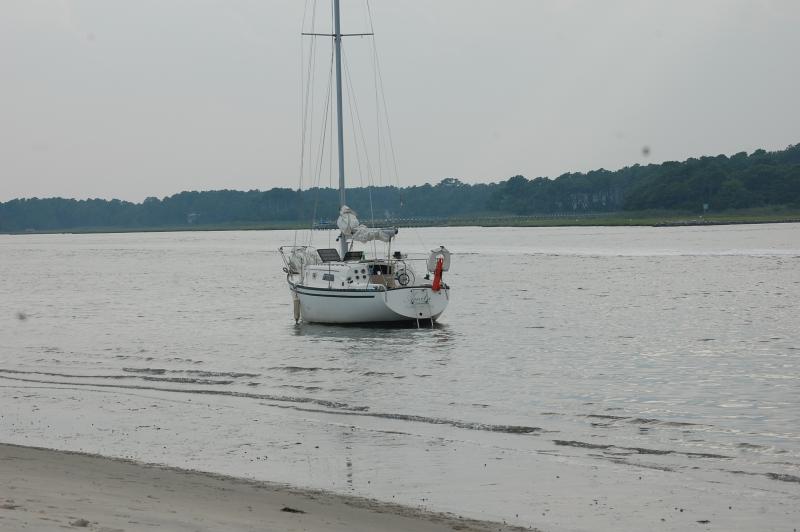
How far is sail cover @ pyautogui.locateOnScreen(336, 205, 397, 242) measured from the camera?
122ft

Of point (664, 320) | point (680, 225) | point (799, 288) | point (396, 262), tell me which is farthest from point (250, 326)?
point (680, 225)

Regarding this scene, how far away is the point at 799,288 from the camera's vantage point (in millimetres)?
50688

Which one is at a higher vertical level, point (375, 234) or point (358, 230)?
point (358, 230)

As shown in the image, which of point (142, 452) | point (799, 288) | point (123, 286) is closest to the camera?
point (142, 452)

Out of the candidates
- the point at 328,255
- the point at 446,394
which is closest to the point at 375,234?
the point at 328,255

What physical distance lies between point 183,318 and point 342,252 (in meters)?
9.28

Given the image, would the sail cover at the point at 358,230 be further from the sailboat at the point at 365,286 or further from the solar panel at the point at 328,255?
the solar panel at the point at 328,255

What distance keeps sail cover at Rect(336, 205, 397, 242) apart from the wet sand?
2358cm

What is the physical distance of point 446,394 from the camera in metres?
21.9

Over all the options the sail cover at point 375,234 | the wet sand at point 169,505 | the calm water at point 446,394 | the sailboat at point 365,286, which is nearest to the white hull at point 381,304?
the sailboat at point 365,286

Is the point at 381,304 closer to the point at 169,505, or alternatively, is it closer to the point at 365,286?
the point at 365,286

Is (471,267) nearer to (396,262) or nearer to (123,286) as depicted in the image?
(123,286)

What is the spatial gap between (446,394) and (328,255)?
1527 cm

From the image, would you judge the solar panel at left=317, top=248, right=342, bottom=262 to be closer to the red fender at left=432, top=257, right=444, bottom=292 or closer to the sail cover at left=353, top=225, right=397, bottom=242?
the sail cover at left=353, top=225, right=397, bottom=242
